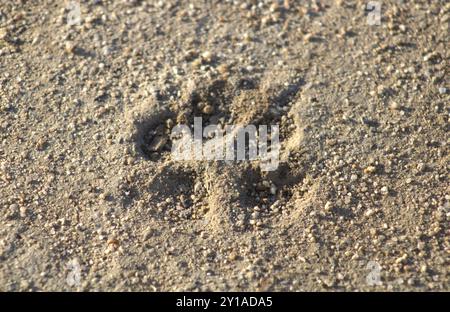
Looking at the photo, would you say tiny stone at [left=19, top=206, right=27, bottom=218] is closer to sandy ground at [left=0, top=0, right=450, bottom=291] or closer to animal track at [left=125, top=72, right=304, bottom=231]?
sandy ground at [left=0, top=0, right=450, bottom=291]

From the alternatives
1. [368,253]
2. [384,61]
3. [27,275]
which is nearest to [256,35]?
[384,61]

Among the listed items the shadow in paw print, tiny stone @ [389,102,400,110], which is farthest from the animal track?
tiny stone @ [389,102,400,110]

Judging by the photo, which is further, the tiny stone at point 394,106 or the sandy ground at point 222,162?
the tiny stone at point 394,106

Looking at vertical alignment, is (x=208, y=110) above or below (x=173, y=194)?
above

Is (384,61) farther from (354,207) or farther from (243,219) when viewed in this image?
(243,219)

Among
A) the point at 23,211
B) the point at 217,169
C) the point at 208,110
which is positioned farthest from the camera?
the point at 208,110

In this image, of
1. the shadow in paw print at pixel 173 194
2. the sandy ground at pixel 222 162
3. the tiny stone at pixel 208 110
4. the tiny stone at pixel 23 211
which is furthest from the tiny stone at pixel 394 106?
the tiny stone at pixel 23 211

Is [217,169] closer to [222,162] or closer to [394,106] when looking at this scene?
[222,162]

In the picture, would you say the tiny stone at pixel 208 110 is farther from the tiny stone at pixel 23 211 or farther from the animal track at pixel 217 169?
the tiny stone at pixel 23 211

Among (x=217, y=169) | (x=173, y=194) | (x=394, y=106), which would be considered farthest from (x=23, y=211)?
(x=394, y=106)
